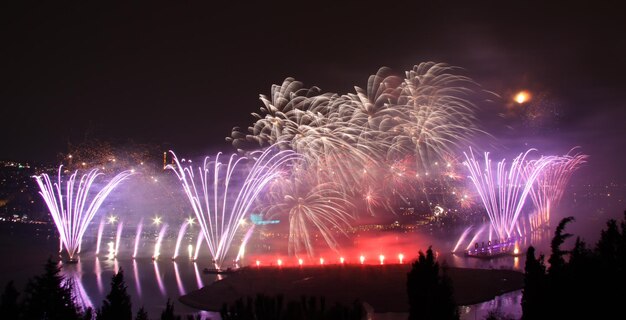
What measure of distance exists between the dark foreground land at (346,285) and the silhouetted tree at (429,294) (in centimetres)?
1221

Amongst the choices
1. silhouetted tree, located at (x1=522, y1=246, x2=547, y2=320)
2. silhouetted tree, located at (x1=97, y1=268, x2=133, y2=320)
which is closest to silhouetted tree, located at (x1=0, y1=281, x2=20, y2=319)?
silhouetted tree, located at (x1=97, y1=268, x2=133, y2=320)

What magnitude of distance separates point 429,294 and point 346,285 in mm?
14780

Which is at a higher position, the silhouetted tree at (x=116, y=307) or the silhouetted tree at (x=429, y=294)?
the silhouetted tree at (x=429, y=294)

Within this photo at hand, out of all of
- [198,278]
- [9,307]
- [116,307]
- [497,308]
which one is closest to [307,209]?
[198,278]

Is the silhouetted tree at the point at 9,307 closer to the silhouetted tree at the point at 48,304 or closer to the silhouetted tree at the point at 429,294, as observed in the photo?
the silhouetted tree at the point at 48,304

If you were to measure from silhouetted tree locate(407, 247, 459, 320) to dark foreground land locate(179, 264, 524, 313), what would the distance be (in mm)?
12208

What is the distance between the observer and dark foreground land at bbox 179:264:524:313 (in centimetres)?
2254

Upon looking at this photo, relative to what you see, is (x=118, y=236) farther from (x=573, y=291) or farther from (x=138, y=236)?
(x=573, y=291)

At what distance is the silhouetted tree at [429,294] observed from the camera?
9320mm

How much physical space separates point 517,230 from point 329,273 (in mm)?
31443

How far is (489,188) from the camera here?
3497cm

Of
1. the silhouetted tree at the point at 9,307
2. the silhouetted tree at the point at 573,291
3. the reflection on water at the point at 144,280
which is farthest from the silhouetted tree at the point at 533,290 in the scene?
the reflection on water at the point at 144,280

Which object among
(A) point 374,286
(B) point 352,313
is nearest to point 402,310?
(A) point 374,286

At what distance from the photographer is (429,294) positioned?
9344 millimetres
